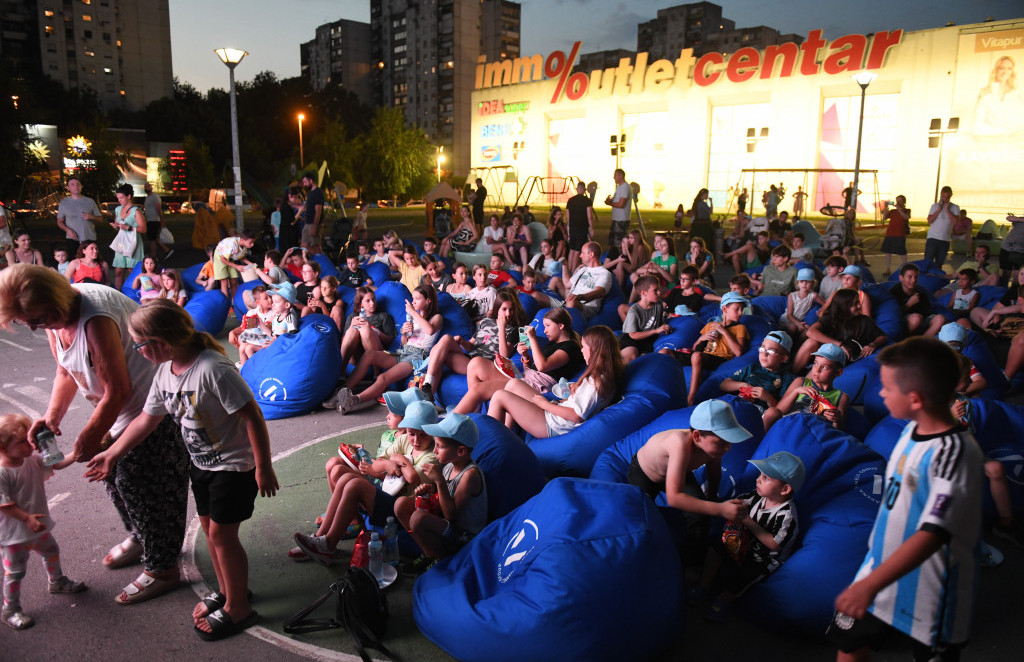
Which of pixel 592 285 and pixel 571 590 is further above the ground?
pixel 592 285

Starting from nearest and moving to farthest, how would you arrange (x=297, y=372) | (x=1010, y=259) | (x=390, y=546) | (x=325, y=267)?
(x=390, y=546), (x=297, y=372), (x=325, y=267), (x=1010, y=259)

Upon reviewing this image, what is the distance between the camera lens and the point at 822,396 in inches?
188

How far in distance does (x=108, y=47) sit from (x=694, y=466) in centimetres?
9149

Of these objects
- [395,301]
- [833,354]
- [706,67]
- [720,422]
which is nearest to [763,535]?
[720,422]

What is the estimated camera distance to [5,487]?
10.8ft

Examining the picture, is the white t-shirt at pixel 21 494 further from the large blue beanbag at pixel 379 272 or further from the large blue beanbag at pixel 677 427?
the large blue beanbag at pixel 379 272

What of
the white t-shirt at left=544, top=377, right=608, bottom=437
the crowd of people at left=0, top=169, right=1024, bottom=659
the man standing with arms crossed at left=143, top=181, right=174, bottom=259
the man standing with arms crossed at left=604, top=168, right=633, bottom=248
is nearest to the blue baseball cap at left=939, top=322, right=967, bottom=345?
the crowd of people at left=0, top=169, right=1024, bottom=659

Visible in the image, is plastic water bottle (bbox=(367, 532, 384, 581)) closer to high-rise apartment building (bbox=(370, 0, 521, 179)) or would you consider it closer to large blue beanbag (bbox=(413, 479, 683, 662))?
large blue beanbag (bbox=(413, 479, 683, 662))

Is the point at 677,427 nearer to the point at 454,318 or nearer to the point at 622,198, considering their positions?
the point at 454,318

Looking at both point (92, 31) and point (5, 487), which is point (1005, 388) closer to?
point (5, 487)

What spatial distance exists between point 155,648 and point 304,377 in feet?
11.0

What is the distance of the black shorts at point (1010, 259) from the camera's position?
10.8m

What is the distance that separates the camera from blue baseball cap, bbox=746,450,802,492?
131 inches

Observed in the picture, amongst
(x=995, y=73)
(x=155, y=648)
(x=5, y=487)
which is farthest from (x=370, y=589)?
(x=995, y=73)
